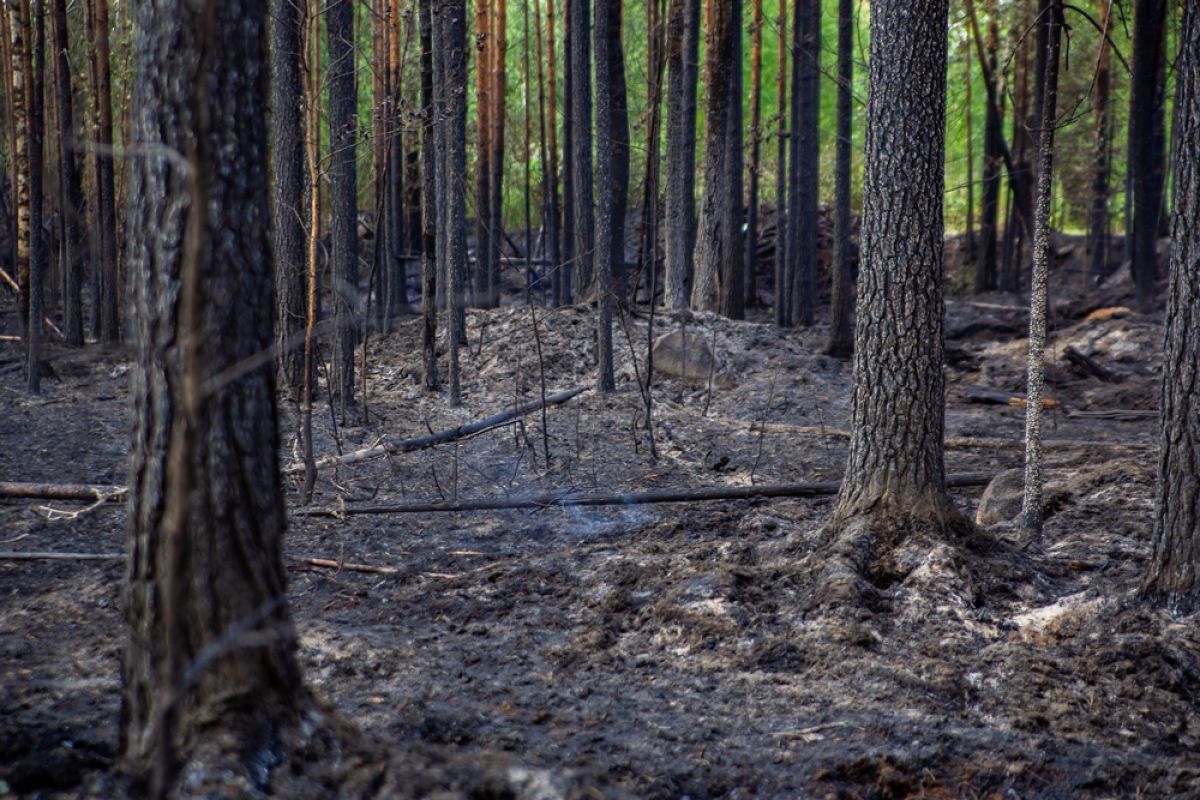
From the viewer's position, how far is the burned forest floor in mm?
3719

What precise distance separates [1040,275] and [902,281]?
0.91 m

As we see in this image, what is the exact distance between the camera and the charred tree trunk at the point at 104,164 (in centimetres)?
1232

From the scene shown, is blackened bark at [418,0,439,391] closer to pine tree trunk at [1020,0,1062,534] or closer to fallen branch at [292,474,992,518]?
fallen branch at [292,474,992,518]

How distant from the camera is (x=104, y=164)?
41.2 ft

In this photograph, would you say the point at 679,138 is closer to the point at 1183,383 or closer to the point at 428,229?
the point at 428,229

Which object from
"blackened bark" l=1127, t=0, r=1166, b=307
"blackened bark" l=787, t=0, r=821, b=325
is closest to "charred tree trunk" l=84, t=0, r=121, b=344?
"blackened bark" l=787, t=0, r=821, b=325

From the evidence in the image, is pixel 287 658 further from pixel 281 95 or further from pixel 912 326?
pixel 281 95

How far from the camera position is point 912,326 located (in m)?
5.66

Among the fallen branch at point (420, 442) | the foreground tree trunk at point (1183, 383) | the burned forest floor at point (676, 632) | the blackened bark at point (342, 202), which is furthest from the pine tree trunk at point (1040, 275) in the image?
the blackened bark at point (342, 202)

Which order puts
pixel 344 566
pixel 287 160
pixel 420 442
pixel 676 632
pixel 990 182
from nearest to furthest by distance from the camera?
pixel 676 632 < pixel 344 566 < pixel 420 442 < pixel 287 160 < pixel 990 182

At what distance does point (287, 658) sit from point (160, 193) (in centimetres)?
129

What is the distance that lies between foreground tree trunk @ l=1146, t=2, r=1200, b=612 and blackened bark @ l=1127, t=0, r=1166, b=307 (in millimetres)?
12703

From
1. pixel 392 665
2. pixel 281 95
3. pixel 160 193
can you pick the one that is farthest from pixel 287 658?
pixel 281 95

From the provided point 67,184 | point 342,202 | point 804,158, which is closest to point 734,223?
point 804,158
